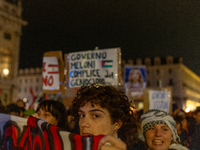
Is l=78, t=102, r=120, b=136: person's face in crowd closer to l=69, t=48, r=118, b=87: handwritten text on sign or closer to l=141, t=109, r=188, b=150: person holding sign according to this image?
l=141, t=109, r=188, b=150: person holding sign

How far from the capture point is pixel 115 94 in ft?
6.17

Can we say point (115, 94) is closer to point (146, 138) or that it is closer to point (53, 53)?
point (146, 138)

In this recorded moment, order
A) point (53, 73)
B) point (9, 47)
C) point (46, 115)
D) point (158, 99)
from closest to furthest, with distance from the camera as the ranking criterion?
point (46, 115)
point (53, 73)
point (158, 99)
point (9, 47)

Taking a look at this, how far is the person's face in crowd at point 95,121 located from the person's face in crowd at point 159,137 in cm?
68

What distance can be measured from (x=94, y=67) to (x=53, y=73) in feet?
4.47

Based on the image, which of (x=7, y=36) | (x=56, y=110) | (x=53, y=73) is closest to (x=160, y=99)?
(x=53, y=73)

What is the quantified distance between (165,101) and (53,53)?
12.9ft

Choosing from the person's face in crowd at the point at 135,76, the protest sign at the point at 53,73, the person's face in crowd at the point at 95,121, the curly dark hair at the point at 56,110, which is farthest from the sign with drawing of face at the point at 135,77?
the person's face in crowd at the point at 95,121

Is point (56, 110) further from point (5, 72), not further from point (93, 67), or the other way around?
point (5, 72)

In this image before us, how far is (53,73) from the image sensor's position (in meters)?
7.22

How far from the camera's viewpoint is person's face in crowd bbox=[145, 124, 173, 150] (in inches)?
88.6

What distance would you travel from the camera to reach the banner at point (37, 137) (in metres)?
1.41

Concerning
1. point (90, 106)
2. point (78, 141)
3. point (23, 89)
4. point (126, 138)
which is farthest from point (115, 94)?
point (23, 89)

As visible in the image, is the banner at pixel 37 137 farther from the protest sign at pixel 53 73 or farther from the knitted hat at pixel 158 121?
the protest sign at pixel 53 73
